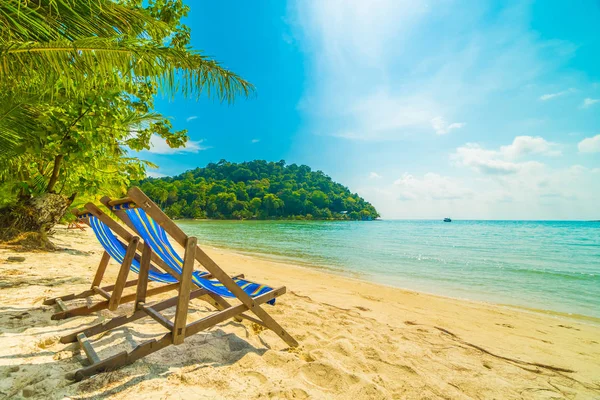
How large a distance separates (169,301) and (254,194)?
249 feet

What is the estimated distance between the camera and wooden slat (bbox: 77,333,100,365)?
2.00 metres

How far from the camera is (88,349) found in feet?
6.91

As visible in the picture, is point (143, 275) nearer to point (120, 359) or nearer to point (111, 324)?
point (111, 324)

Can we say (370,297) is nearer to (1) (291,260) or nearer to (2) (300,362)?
(2) (300,362)

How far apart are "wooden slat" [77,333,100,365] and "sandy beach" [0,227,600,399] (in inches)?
3.5

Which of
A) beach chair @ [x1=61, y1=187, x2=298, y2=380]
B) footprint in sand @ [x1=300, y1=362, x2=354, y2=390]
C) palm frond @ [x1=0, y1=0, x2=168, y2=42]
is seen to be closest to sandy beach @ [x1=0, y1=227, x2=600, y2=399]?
footprint in sand @ [x1=300, y1=362, x2=354, y2=390]

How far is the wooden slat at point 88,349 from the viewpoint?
78.8 inches

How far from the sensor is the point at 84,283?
4.38m

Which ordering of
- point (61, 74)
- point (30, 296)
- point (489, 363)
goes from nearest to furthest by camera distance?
point (489, 363) < point (61, 74) < point (30, 296)

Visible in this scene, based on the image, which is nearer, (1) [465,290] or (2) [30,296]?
(2) [30,296]

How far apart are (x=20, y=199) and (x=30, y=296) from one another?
5093 mm

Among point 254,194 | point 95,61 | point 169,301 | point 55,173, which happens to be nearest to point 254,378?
point 169,301

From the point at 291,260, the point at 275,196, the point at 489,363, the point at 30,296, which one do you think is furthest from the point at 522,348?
the point at 275,196

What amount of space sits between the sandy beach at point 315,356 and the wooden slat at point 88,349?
0.09 m
